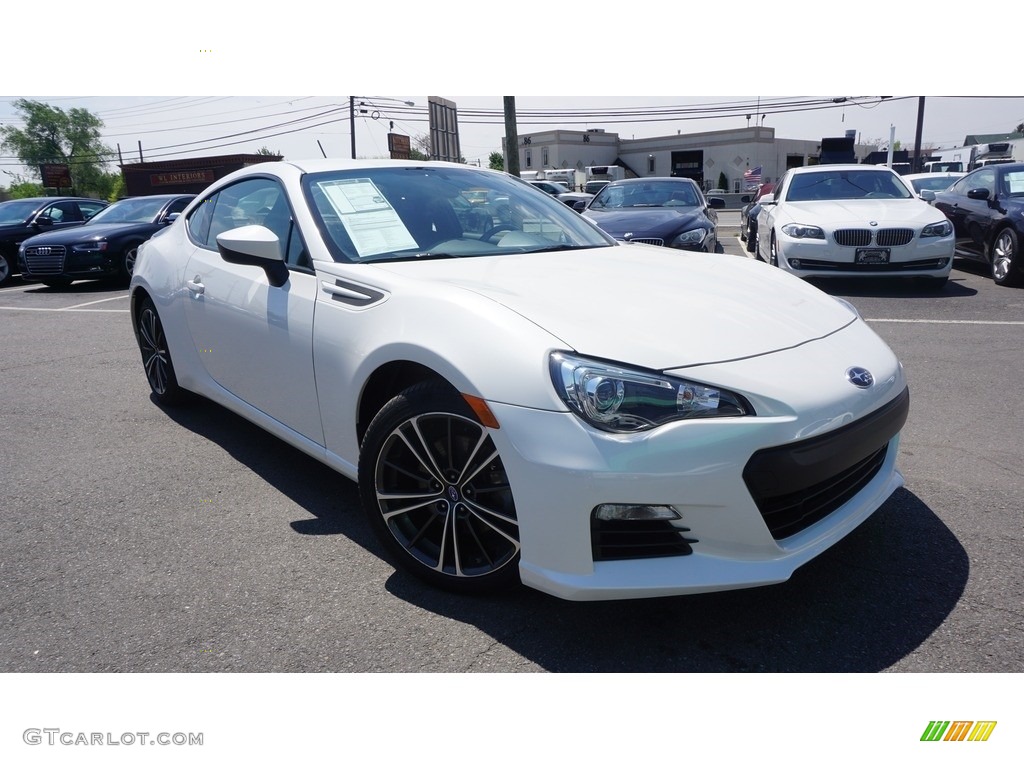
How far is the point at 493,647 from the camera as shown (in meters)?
2.23

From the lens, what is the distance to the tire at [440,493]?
2.31 m

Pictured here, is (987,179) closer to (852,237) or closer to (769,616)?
(852,237)

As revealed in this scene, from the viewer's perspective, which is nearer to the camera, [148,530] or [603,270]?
[603,270]

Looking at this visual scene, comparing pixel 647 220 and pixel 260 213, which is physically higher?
pixel 260 213

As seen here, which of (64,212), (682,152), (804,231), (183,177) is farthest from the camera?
(682,152)

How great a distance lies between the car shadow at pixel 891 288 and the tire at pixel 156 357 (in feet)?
20.9

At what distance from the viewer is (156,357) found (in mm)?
4609

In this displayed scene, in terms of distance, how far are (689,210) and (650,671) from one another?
26.0 ft

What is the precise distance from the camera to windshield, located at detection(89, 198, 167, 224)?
480 inches

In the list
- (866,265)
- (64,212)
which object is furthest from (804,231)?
(64,212)

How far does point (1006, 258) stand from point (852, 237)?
2.17 meters

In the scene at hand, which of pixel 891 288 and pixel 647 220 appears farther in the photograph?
pixel 647 220

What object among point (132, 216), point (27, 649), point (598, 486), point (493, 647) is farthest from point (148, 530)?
point (132, 216)

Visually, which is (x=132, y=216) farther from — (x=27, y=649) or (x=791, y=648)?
(x=791, y=648)
